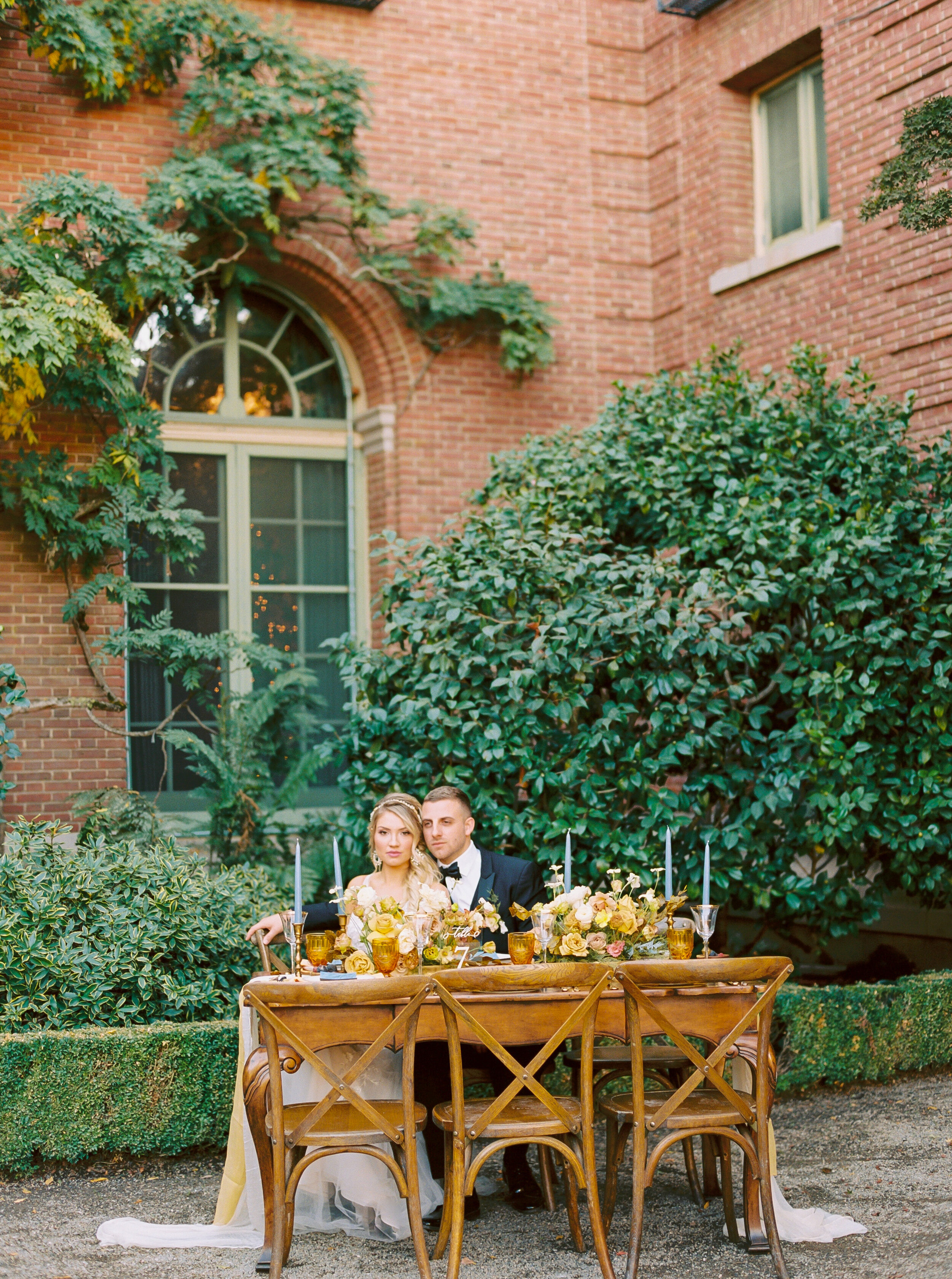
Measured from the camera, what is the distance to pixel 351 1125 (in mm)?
4453

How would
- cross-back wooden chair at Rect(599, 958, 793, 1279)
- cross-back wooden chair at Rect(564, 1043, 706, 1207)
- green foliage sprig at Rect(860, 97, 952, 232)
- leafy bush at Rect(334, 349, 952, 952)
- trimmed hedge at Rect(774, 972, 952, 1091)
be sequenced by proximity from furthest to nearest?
leafy bush at Rect(334, 349, 952, 952)
trimmed hedge at Rect(774, 972, 952, 1091)
green foliage sprig at Rect(860, 97, 952, 232)
cross-back wooden chair at Rect(564, 1043, 706, 1207)
cross-back wooden chair at Rect(599, 958, 793, 1279)

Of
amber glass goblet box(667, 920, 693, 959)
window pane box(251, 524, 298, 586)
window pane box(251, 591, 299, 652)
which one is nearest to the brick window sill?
window pane box(251, 524, 298, 586)

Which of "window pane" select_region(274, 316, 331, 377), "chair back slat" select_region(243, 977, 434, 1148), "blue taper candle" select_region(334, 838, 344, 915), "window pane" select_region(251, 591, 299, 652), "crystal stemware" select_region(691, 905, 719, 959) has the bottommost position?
"chair back slat" select_region(243, 977, 434, 1148)

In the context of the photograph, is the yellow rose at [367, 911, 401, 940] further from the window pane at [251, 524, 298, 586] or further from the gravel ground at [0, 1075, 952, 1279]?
the window pane at [251, 524, 298, 586]

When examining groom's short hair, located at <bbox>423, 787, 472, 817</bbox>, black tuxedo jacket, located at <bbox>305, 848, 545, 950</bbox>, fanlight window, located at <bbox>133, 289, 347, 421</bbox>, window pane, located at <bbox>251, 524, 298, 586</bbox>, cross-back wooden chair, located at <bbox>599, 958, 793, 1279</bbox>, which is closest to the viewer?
cross-back wooden chair, located at <bbox>599, 958, 793, 1279</bbox>

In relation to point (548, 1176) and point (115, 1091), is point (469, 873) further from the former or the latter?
point (115, 1091)

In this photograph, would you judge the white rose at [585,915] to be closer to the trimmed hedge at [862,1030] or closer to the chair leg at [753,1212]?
the chair leg at [753,1212]

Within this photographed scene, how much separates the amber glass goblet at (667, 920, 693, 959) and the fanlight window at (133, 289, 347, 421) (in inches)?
249

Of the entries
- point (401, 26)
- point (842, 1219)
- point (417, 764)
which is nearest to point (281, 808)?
point (417, 764)

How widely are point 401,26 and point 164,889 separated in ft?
23.9

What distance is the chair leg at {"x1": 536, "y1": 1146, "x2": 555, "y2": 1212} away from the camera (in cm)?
497

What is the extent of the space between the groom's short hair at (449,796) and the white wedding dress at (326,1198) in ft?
3.83

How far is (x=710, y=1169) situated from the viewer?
505 centimetres

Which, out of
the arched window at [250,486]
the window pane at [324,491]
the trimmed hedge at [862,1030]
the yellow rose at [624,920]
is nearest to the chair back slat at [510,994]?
the yellow rose at [624,920]
